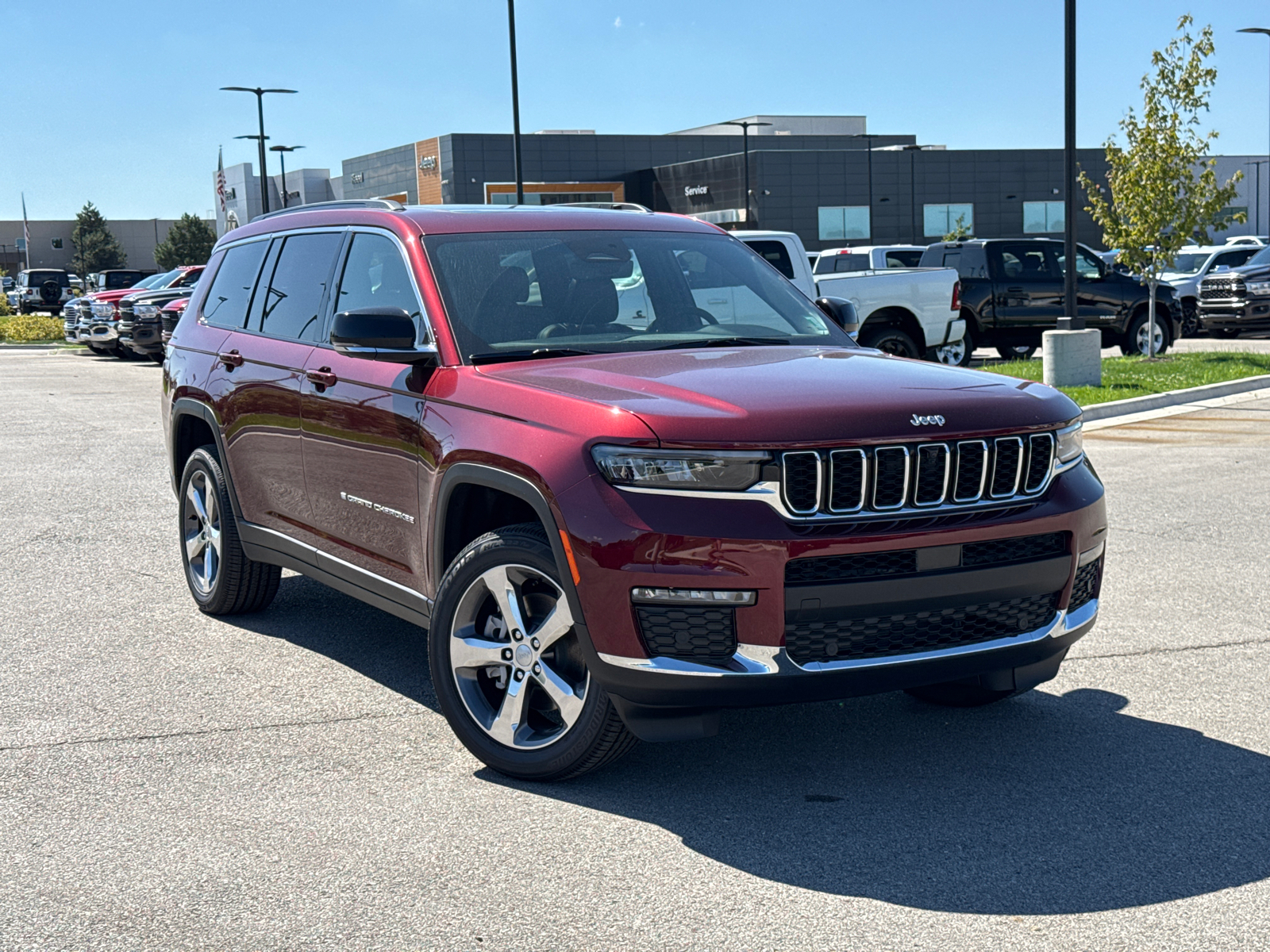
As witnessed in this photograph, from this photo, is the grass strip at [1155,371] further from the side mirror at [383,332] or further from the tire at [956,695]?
the side mirror at [383,332]

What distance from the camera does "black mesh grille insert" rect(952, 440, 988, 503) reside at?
4320 millimetres

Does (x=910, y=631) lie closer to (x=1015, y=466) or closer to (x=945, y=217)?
(x=1015, y=466)

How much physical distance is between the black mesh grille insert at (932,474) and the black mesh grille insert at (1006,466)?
22 centimetres

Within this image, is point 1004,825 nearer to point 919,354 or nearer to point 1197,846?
point 1197,846

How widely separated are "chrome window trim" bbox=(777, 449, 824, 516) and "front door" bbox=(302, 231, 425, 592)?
1.51 m

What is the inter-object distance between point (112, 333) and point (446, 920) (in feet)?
99.2

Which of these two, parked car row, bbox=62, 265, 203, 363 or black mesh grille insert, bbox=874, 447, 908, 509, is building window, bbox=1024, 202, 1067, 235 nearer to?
parked car row, bbox=62, 265, 203, 363

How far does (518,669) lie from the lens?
4598mm

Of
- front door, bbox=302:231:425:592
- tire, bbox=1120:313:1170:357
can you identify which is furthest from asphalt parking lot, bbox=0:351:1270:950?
tire, bbox=1120:313:1170:357

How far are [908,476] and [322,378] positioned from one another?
8.38ft

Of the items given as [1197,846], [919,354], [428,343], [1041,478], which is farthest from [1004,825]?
[919,354]

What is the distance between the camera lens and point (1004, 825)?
4.19 meters

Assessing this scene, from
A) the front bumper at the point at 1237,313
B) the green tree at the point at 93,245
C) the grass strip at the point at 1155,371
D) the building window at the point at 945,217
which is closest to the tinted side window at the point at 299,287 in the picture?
the grass strip at the point at 1155,371

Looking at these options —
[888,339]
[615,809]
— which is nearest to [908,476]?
[615,809]
